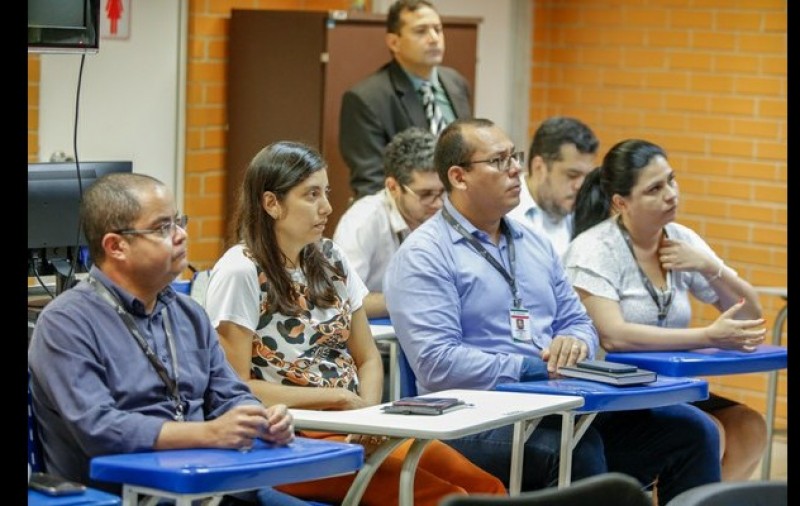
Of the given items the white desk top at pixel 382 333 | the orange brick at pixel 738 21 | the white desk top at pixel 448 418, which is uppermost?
the orange brick at pixel 738 21

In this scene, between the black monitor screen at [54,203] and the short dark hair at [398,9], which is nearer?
the black monitor screen at [54,203]

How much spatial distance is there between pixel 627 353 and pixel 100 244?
1856mm

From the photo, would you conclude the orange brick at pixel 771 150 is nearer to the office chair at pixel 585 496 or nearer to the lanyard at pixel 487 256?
the lanyard at pixel 487 256

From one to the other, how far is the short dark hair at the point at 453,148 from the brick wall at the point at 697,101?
6.37 feet

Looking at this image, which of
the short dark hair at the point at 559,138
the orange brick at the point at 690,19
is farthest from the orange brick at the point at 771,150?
the short dark hair at the point at 559,138

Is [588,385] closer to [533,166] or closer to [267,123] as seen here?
[533,166]

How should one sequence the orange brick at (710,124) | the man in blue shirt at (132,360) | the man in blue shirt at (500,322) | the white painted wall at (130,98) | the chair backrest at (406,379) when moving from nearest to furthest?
the man in blue shirt at (132,360), the man in blue shirt at (500,322), the chair backrest at (406,379), the white painted wall at (130,98), the orange brick at (710,124)

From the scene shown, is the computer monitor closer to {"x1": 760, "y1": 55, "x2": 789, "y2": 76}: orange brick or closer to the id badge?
the id badge

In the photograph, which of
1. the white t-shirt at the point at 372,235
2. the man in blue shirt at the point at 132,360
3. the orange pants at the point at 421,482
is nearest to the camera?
the man in blue shirt at the point at 132,360

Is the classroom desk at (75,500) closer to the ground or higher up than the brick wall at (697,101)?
closer to the ground

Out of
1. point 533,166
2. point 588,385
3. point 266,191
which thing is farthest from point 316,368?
point 533,166

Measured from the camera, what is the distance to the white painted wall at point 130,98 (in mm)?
5352

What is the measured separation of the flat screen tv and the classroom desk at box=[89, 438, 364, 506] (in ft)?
4.64

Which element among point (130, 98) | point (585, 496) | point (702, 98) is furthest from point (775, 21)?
point (585, 496)
